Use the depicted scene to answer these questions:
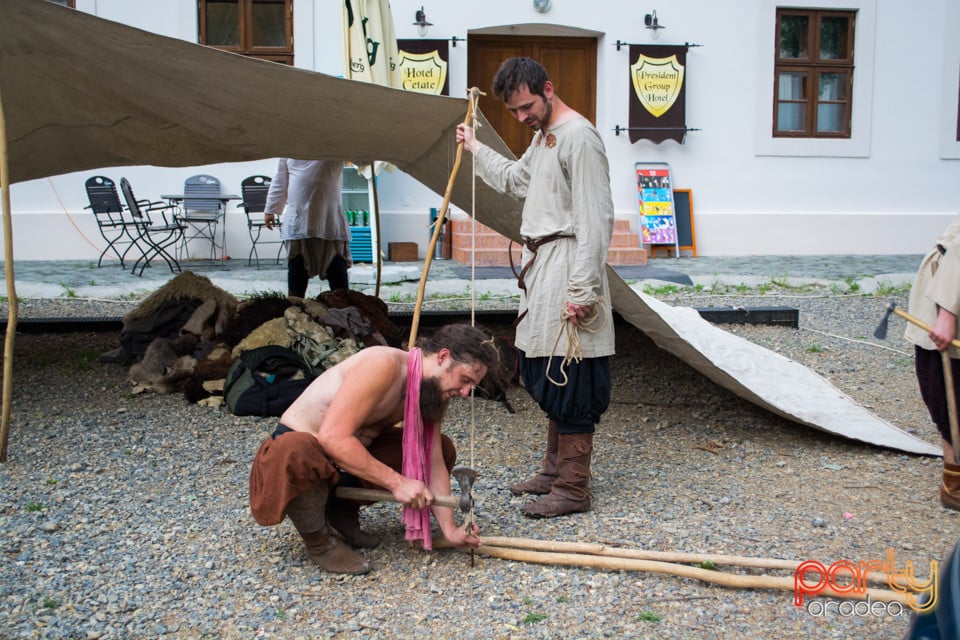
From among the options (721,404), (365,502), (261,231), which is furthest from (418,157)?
(261,231)

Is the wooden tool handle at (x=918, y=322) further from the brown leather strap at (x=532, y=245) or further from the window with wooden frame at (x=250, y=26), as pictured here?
the window with wooden frame at (x=250, y=26)

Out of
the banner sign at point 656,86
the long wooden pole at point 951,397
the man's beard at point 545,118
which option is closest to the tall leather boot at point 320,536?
the man's beard at point 545,118

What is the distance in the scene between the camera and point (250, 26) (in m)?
9.23

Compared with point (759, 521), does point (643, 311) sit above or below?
above

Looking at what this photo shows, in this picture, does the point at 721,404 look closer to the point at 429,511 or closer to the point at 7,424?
the point at 429,511

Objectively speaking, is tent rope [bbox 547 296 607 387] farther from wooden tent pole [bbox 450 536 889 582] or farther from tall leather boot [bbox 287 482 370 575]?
tall leather boot [bbox 287 482 370 575]

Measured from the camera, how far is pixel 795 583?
2512mm

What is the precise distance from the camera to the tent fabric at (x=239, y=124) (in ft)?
11.1

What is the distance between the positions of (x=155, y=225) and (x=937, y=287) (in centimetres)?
797

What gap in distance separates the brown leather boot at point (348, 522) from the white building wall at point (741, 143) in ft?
22.7

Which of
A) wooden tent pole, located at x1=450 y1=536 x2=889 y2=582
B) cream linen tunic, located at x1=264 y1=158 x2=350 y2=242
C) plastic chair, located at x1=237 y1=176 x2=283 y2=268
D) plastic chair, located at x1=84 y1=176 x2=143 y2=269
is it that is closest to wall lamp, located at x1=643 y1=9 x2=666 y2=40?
plastic chair, located at x1=237 y1=176 x2=283 y2=268

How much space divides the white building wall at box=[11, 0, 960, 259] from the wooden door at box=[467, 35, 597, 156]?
0.13 meters

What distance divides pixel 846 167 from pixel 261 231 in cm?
654

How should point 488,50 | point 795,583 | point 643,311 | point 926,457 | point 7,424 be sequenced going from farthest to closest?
point 488,50, point 643,311, point 926,457, point 7,424, point 795,583
